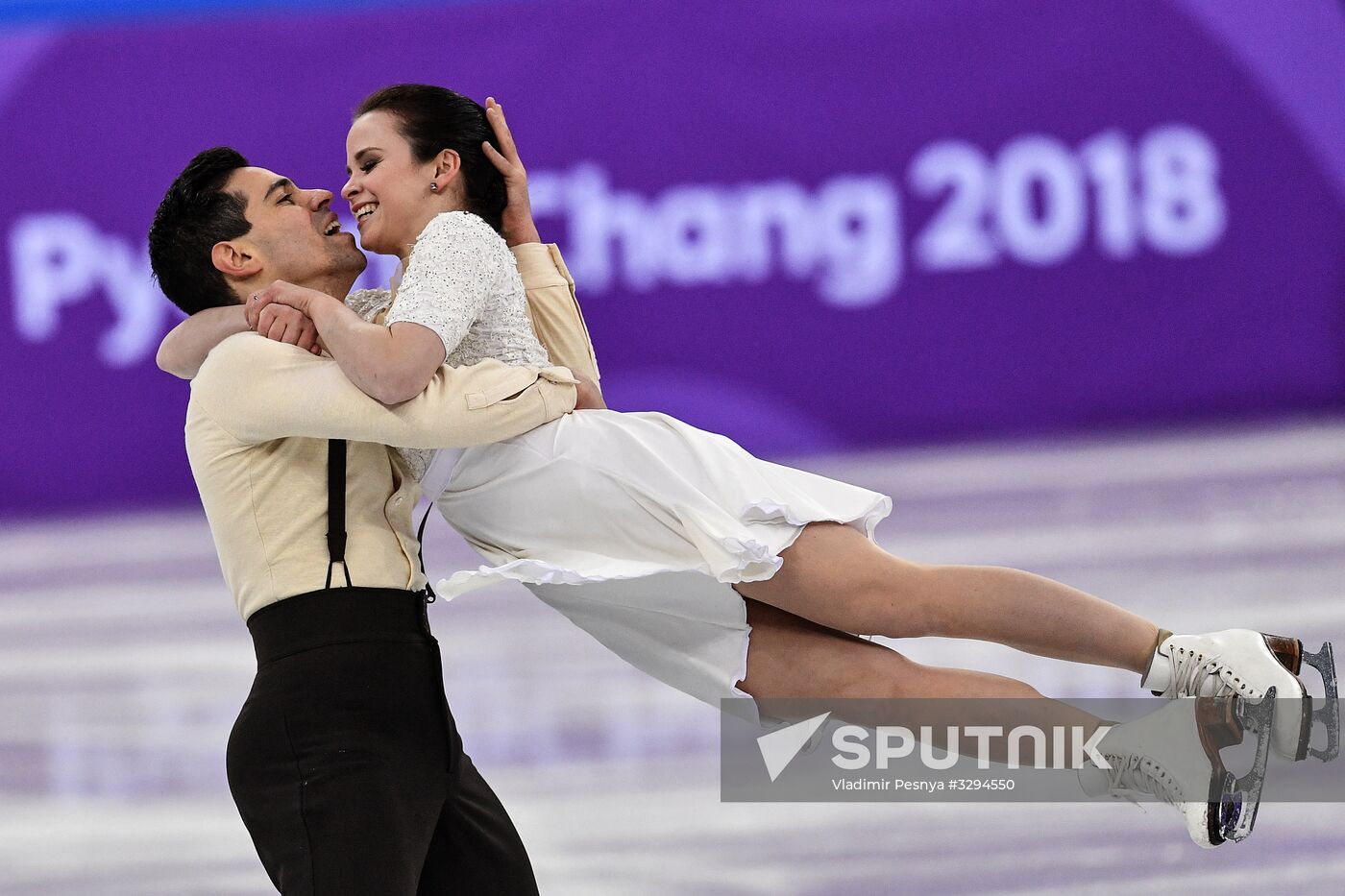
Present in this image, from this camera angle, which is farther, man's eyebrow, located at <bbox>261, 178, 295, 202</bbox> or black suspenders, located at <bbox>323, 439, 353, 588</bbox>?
man's eyebrow, located at <bbox>261, 178, 295, 202</bbox>

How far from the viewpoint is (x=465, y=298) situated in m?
2.33

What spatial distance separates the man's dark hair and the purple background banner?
16.9 ft

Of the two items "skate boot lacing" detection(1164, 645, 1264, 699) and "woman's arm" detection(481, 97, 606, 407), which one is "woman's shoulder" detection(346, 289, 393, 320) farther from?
"skate boot lacing" detection(1164, 645, 1264, 699)

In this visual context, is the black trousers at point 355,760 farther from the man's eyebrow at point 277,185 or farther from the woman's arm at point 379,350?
the man's eyebrow at point 277,185

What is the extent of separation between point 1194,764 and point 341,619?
1203mm

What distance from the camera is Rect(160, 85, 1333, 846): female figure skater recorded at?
230 cm

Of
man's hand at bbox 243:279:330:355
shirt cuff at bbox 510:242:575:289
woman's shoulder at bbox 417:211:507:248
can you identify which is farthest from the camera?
shirt cuff at bbox 510:242:575:289

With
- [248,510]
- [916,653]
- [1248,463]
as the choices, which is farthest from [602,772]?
[1248,463]

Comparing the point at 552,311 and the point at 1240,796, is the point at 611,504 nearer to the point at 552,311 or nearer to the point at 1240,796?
the point at 552,311

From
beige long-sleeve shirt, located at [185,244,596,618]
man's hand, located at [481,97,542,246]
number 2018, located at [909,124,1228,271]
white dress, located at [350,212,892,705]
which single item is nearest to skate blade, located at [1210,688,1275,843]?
white dress, located at [350,212,892,705]

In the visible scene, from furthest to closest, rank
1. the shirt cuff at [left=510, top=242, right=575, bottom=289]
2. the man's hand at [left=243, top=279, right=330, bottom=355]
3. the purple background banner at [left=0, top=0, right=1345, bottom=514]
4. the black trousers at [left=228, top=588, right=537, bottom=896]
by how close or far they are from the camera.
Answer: the purple background banner at [left=0, top=0, right=1345, bottom=514] → the shirt cuff at [left=510, top=242, right=575, bottom=289] → the man's hand at [left=243, top=279, right=330, bottom=355] → the black trousers at [left=228, top=588, right=537, bottom=896]

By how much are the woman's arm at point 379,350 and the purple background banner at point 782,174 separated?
5.42m

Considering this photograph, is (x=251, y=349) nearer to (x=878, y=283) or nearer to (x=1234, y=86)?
(x=878, y=283)

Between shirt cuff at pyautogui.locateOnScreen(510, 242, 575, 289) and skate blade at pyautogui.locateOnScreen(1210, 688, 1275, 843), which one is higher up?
shirt cuff at pyautogui.locateOnScreen(510, 242, 575, 289)
